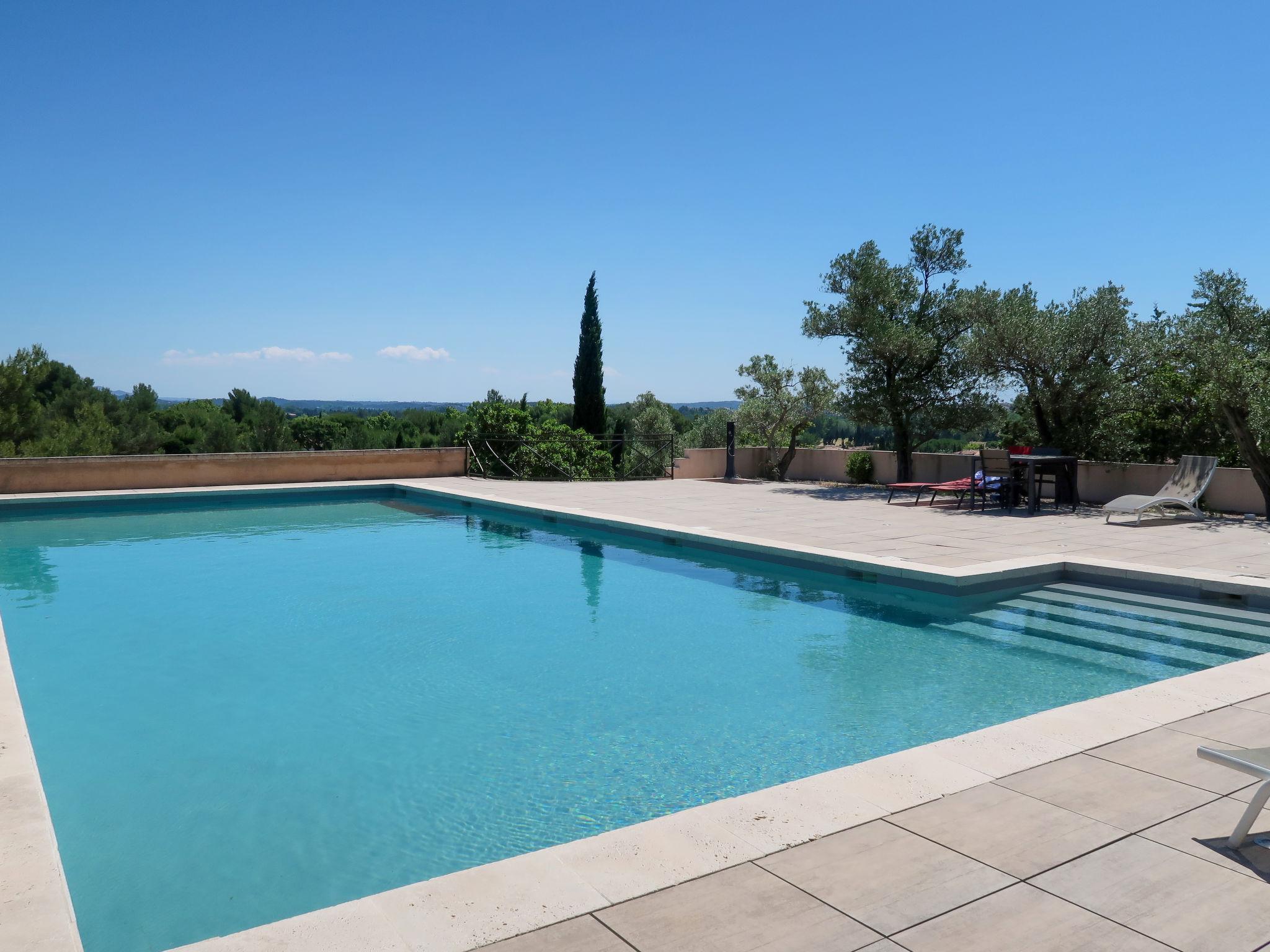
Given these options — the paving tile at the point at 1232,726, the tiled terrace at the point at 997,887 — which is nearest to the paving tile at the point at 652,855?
the tiled terrace at the point at 997,887

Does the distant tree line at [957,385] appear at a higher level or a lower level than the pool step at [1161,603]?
higher

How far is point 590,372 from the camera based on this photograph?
2322cm

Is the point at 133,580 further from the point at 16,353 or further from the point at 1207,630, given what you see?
the point at 16,353

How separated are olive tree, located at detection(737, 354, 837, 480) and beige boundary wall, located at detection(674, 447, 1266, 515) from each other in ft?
1.17

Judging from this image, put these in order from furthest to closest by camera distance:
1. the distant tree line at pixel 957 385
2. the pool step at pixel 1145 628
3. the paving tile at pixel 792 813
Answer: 1. the distant tree line at pixel 957 385
2. the pool step at pixel 1145 628
3. the paving tile at pixel 792 813

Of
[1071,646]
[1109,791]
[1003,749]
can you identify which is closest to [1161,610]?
[1071,646]

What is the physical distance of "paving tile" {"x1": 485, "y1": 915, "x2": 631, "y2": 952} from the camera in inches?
79.4

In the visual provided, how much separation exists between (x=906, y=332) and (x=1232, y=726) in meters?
11.5

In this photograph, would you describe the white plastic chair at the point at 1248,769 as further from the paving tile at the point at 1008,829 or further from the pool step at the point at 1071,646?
the pool step at the point at 1071,646

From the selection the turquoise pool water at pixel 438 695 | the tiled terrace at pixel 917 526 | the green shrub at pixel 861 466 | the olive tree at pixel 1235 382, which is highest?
the olive tree at pixel 1235 382

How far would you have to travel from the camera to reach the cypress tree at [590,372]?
2327 cm

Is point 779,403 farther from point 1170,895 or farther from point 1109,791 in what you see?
point 1170,895

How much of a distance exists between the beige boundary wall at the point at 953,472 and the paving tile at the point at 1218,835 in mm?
10089

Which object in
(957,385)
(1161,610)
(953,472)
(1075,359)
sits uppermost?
(1075,359)
